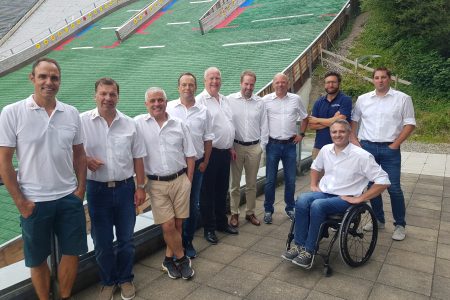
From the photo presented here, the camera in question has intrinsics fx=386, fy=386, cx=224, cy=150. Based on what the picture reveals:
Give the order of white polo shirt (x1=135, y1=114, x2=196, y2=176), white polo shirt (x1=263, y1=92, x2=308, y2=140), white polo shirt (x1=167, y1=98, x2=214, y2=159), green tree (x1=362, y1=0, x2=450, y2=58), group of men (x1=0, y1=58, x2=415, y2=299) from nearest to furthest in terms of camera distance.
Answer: group of men (x1=0, y1=58, x2=415, y2=299), white polo shirt (x1=135, y1=114, x2=196, y2=176), white polo shirt (x1=167, y1=98, x2=214, y2=159), white polo shirt (x1=263, y1=92, x2=308, y2=140), green tree (x1=362, y1=0, x2=450, y2=58)

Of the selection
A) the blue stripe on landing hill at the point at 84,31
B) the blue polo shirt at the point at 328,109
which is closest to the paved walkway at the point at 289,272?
the blue polo shirt at the point at 328,109

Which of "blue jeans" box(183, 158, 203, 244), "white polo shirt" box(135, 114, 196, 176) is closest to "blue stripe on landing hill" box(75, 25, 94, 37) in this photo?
"blue jeans" box(183, 158, 203, 244)

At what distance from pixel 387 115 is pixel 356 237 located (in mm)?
1273

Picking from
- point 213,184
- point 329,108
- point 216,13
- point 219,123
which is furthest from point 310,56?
point 213,184

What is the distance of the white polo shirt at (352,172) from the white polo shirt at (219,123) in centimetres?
102

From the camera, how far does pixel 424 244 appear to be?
3.91 metres

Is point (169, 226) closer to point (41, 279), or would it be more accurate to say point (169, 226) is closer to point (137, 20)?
point (41, 279)

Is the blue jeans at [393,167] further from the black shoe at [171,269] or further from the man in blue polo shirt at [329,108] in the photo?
the black shoe at [171,269]

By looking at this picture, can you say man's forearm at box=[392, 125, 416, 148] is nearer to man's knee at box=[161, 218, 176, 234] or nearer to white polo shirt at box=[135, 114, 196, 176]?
white polo shirt at box=[135, 114, 196, 176]

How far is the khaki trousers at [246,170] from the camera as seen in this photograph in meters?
4.29

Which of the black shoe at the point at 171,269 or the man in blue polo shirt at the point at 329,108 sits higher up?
the man in blue polo shirt at the point at 329,108

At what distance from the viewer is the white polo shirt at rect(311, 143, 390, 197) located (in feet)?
11.0

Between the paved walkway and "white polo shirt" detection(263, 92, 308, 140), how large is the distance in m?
1.06

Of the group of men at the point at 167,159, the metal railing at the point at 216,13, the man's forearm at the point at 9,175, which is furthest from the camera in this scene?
the metal railing at the point at 216,13
